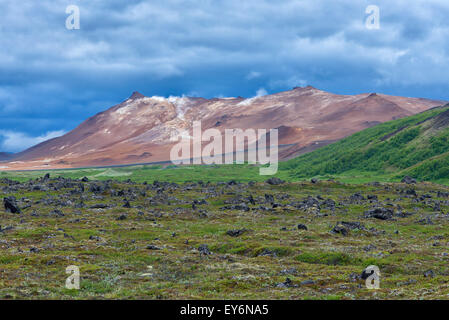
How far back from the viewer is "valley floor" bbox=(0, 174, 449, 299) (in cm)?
2944

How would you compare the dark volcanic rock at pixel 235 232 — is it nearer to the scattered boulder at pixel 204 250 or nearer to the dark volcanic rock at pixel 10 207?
the scattered boulder at pixel 204 250

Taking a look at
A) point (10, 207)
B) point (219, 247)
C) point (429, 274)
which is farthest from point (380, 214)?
point (10, 207)

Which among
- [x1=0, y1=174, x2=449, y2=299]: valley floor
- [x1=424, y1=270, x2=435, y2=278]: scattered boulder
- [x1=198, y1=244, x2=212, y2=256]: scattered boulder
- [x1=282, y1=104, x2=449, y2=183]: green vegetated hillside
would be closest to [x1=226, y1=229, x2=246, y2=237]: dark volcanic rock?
[x1=0, y1=174, x2=449, y2=299]: valley floor

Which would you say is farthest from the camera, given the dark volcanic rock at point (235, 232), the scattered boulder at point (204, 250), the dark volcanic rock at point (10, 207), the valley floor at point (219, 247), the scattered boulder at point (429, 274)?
the dark volcanic rock at point (10, 207)

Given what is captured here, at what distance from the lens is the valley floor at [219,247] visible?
2944cm

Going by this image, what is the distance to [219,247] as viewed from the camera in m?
46.6

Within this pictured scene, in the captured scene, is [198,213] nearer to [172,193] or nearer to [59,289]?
[172,193]

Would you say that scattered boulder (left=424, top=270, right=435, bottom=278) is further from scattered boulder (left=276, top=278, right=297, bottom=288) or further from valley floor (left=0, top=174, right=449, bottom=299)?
scattered boulder (left=276, top=278, right=297, bottom=288)

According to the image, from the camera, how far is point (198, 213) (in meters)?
72.5

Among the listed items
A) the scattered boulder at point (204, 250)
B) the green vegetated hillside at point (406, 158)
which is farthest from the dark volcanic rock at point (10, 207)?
the green vegetated hillside at point (406, 158)

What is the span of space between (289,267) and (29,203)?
2187 inches

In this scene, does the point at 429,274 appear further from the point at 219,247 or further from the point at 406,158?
the point at 406,158

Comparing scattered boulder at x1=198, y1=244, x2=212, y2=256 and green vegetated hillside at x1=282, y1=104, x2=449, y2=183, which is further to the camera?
green vegetated hillside at x1=282, y1=104, x2=449, y2=183
